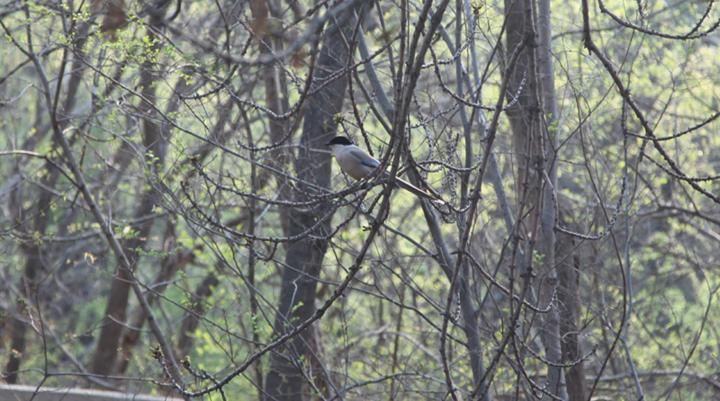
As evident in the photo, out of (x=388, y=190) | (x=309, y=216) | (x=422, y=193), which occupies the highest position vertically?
(x=309, y=216)

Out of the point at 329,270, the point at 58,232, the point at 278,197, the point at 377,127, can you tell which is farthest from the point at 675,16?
the point at 58,232

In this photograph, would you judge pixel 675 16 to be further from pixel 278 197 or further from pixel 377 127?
pixel 278 197

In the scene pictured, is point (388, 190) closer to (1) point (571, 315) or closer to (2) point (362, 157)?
(2) point (362, 157)

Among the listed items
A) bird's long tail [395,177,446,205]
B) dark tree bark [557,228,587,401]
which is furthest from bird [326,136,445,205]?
dark tree bark [557,228,587,401]

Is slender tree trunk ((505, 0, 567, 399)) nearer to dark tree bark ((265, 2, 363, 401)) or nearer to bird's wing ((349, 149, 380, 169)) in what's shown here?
bird's wing ((349, 149, 380, 169))

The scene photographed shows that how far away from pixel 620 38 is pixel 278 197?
3.82 m

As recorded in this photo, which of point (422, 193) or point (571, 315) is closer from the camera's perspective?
point (422, 193)

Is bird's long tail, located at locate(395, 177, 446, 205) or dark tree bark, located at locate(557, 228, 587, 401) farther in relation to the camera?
dark tree bark, located at locate(557, 228, 587, 401)

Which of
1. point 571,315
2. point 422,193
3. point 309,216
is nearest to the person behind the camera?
point 422,193

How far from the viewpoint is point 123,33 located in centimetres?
551

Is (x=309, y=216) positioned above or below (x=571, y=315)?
above

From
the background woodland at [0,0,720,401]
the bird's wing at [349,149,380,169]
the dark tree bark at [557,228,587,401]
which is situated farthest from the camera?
the dark tree bark at [557,228,587,401]

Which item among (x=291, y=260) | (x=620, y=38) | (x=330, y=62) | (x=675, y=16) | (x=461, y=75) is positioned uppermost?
(x=675, y=16)

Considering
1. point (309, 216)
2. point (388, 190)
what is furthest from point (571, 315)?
point (388, 190)
